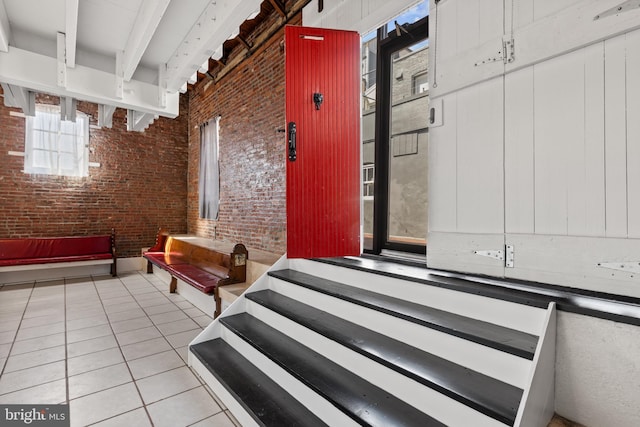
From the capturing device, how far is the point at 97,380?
236 centimetres

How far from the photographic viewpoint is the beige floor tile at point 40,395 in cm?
210

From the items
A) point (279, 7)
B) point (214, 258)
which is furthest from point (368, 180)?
point (214, 258)

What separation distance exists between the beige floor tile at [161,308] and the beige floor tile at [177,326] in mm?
487

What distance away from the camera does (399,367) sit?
1.47 meters

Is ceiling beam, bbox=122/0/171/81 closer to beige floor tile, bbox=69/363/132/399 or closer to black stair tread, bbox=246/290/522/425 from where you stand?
black stair tread, bbox=246/290/522/425

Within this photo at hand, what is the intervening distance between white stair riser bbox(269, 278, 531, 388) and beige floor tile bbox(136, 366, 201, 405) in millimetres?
1158

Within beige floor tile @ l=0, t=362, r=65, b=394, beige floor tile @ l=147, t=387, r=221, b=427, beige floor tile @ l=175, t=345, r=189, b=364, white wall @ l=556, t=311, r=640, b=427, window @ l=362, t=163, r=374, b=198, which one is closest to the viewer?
white wall @ l=556, t=311, r=640, b=427

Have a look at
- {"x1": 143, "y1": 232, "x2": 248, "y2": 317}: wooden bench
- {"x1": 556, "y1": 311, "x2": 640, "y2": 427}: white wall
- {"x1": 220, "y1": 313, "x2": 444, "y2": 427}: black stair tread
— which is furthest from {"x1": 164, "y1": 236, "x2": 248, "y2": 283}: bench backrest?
{"x1": 556, "y1": 311, "x2": 640, "y2": 427}: white wall

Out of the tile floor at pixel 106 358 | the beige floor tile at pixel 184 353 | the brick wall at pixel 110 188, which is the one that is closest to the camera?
the tile floor at pixel 106 358

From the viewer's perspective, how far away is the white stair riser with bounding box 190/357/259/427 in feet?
6.00

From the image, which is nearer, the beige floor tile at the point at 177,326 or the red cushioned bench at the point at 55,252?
the beige floor tile at the point at 177,326

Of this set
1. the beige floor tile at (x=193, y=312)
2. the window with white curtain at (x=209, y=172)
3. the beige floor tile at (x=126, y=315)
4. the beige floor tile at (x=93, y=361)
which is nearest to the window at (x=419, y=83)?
the window with white curtain at (x=209, y=172)

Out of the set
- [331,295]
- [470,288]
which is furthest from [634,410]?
[331,295]

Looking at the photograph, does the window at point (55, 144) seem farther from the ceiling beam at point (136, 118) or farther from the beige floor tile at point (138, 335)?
the beige floor tile at point (138, 335)
